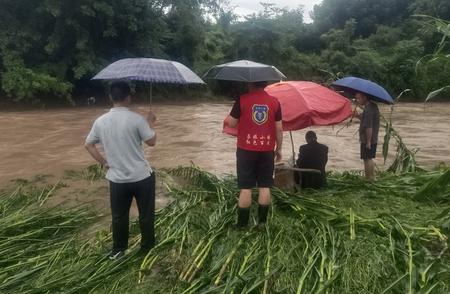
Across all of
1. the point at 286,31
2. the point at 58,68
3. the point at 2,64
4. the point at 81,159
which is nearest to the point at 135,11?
the point at 58,68

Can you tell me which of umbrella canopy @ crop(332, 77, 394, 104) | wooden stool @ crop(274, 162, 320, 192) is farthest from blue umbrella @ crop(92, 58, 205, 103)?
umbrella canopy @ crop(332, 77, 394, 104)

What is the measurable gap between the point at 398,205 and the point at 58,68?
63.6 feet

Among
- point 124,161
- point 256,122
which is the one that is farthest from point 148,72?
point 256,122

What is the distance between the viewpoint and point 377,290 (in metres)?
3.04

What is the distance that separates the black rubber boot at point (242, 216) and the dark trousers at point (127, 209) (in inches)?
29.2

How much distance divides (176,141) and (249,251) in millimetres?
8872

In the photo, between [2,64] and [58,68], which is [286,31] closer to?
[58,68]

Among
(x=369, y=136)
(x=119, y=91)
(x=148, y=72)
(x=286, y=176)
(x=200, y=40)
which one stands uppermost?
(x=200, y=40)

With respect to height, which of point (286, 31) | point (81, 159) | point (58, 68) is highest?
point (286, 31)

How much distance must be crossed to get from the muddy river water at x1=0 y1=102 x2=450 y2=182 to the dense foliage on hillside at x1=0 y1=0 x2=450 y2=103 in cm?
249

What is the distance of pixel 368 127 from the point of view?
19.6 feet

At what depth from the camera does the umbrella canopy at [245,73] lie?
4.34m

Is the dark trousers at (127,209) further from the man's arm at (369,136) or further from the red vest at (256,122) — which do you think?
the man's arm at (369,136)

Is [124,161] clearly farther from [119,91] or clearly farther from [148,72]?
[148,72]
